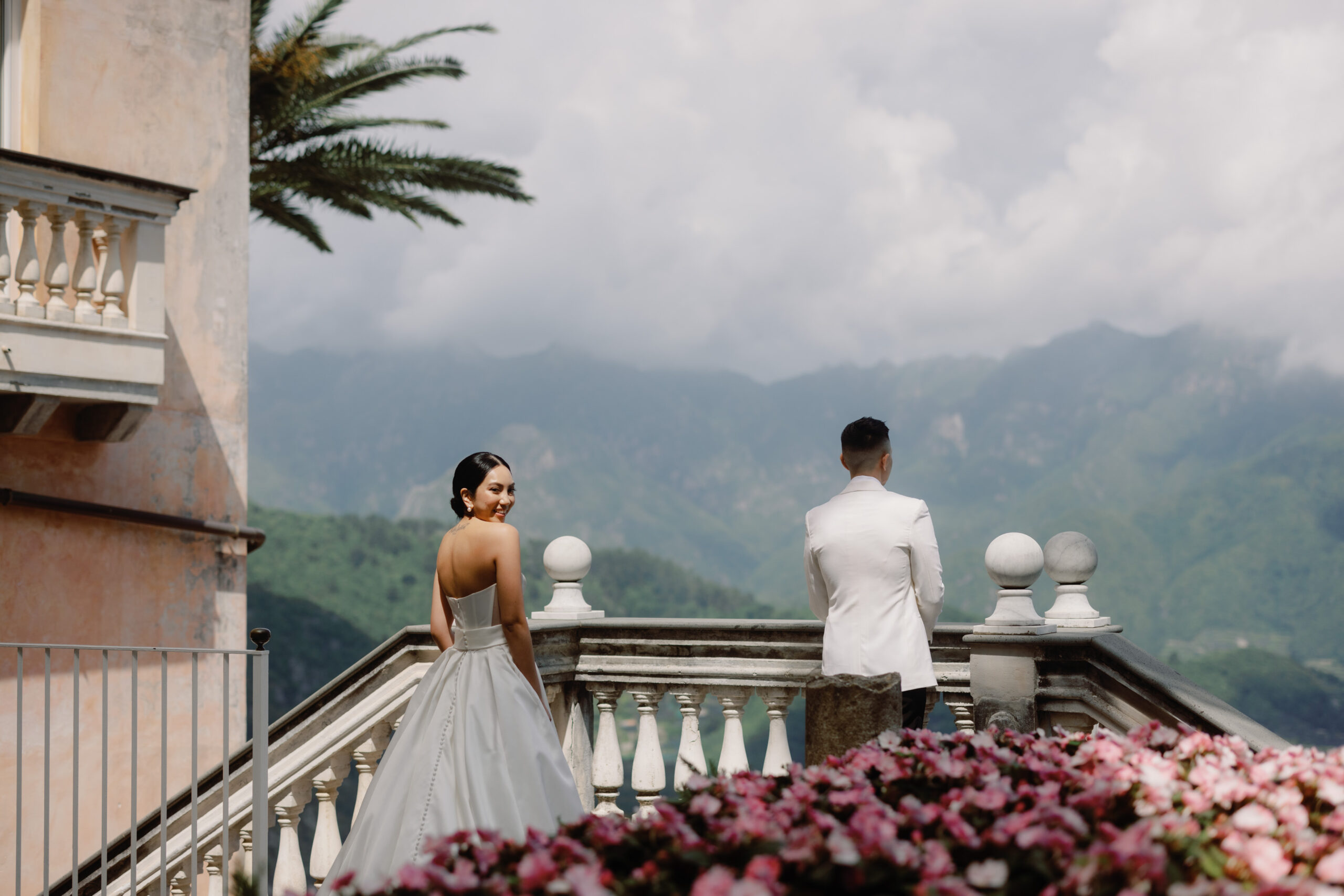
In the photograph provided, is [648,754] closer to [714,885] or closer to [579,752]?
[579,752]

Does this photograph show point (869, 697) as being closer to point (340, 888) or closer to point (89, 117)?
point (340, 888)

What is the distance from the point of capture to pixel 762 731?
63.4m

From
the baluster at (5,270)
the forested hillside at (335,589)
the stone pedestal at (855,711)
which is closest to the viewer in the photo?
the stone pedestal at (855,711)

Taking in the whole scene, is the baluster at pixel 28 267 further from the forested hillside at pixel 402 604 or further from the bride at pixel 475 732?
the forested hillside at pixel 402 604

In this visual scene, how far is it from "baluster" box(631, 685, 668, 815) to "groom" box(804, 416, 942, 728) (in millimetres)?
1079

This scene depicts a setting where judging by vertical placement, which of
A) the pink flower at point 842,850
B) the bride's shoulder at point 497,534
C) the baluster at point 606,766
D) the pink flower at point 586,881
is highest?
the bride's shoulder at point 497,534

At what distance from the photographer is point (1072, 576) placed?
14.7 feet

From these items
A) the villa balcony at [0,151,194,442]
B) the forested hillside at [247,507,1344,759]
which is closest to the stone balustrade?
the villa balcony at [0,151,194,442]

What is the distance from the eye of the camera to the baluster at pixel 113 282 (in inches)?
276

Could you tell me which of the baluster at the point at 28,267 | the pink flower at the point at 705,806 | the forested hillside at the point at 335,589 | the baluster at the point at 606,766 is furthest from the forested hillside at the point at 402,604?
the pink flower at the point at 705,806

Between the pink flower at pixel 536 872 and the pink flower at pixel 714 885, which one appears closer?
the pink flower at pixel 714 885

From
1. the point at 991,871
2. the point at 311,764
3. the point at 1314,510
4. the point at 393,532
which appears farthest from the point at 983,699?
the point at 1314,510

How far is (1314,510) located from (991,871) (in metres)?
194

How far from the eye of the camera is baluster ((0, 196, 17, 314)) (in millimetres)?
Answer: 6594
